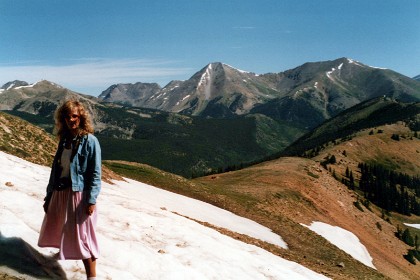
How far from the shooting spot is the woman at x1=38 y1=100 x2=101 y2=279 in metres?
10.4

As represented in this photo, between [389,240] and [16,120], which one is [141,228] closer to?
[16,120]

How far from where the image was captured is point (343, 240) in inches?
2037

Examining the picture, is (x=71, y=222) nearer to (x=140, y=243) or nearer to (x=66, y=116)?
(x=66, y=116)

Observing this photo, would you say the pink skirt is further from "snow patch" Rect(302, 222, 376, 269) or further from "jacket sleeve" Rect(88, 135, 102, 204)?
"snow patch" Rect(302, 222, 376, 269)

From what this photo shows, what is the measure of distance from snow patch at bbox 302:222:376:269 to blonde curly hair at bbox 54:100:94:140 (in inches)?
1686

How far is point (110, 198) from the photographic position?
2281 cm

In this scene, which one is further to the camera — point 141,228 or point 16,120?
point 16,120

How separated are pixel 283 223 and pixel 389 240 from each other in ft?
135

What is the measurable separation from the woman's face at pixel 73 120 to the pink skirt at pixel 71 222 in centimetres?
170

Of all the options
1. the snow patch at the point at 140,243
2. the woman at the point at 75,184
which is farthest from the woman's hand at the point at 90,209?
the snow patch at the point at 140,243

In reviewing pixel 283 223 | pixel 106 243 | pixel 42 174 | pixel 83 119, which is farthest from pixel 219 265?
pixel 283 223

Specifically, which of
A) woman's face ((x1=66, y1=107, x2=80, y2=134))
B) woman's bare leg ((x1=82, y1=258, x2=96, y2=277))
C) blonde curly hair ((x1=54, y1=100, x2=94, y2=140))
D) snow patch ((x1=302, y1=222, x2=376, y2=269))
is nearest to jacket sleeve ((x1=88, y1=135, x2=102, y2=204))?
blonde curly hair ((x1=54, y1=100, x2=94, y2=140))

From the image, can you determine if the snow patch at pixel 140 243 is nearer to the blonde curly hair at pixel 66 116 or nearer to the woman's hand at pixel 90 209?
the woman's hand at pixel 90 209

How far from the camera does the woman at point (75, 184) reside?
10422 mm
